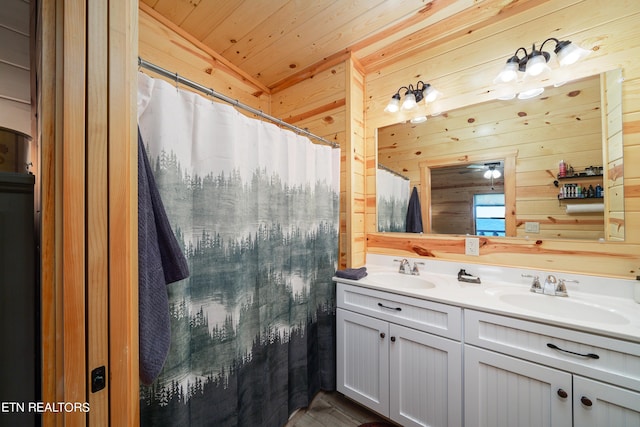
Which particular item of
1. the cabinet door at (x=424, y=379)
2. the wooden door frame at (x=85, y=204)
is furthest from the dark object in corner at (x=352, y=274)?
the wooden door frame at (x=85, y=204)

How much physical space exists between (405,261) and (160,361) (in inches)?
59.9

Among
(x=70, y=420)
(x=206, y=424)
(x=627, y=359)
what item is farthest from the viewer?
(x=206, y=424)

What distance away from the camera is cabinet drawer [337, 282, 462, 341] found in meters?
1.19

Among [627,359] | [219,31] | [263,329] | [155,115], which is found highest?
[219,31]

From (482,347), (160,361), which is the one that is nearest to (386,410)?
(482,347)

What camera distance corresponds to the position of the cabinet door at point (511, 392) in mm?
949

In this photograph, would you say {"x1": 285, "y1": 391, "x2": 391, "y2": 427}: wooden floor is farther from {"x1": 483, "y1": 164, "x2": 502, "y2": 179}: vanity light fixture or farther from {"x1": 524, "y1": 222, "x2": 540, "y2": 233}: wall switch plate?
{"x1": 483, "y1": 164, "x2": 502, "y2": 179}: vanity light fixture

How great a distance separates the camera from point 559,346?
0.96 metres

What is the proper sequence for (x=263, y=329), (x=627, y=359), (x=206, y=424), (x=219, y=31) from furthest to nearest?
(x=219, y=31) < (x=263, y=329) < (x=206, y=424) < (x=627, y=359)

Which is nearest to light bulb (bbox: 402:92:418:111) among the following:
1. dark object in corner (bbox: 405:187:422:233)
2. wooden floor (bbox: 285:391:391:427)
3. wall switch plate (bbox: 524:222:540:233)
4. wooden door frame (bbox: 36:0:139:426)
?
dark object in corner (bbox: 405:187:422:233)

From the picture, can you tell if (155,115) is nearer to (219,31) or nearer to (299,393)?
(219,31)

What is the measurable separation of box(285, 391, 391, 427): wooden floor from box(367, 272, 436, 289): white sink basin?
844mm

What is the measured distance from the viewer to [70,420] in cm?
51

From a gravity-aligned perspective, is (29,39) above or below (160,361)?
above
